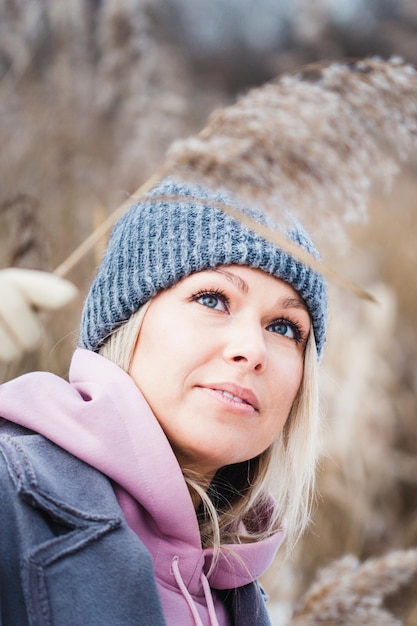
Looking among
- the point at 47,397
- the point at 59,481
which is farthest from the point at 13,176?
the point at 59,481

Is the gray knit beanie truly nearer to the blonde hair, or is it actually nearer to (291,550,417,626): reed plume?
the blonde hair

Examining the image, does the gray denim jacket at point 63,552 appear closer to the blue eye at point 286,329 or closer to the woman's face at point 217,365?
the woman's face at point 217,365

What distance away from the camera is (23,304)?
0.87 meters

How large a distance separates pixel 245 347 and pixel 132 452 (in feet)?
0.72

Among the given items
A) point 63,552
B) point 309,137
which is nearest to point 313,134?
point 309,137

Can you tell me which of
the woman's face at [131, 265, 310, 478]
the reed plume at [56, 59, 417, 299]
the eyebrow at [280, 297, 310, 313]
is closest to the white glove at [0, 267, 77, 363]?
the reed plume at [56, 59, 417, 299]

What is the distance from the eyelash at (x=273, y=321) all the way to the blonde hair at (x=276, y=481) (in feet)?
0.12

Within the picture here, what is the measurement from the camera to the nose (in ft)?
3.76

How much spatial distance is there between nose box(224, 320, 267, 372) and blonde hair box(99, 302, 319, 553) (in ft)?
0.67

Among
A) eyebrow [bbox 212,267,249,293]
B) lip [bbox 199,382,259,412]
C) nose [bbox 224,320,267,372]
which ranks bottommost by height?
lip [bbox 199,382,259,412]

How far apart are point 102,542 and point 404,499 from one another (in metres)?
1.68

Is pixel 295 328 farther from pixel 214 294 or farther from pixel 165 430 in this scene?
pixel 165 430

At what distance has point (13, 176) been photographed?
167cm

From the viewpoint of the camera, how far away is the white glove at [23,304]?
33.1 inches
